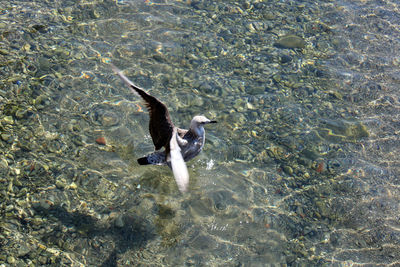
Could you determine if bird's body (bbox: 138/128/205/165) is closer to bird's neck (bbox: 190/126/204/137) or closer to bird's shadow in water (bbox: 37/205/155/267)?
bird's neck (bbox: 190/126/204/137)

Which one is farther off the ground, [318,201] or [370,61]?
[370,61]

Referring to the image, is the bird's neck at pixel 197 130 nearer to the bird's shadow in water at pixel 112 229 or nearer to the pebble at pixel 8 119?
the bird's shadow in water at pixel 112 229

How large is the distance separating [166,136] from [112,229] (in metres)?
1.53

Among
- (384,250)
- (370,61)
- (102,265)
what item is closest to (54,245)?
(102,265)

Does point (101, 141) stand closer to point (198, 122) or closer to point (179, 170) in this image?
point (198, 122)

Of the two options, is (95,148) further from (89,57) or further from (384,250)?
(384,250)

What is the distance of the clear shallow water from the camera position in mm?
5234

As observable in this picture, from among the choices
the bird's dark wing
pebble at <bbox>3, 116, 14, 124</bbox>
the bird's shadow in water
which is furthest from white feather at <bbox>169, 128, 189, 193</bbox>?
pebble at <bbox>3, 116, 14, 124</bbox>

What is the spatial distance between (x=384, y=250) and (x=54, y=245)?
4.75 meters

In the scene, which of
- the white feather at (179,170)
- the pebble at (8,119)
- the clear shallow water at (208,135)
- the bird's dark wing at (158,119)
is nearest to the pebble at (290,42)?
the clear shallow water at (208,135)

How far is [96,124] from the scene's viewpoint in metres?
6.60

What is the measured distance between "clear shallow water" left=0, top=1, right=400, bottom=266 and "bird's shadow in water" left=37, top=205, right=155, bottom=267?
2 cm

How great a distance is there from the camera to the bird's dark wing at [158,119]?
4.83 metres

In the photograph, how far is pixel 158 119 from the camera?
5137mm
